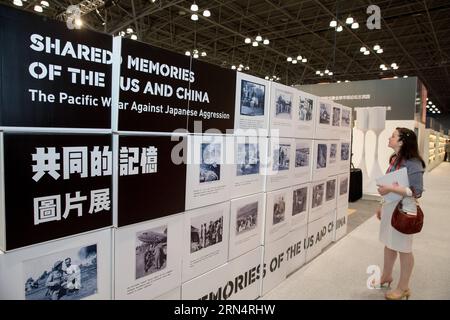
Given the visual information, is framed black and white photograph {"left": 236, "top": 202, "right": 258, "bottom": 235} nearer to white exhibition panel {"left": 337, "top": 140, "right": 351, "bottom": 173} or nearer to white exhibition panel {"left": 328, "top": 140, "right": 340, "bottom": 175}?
white exhibition panel {"left": 328, "top": 140, "right": 340, "bottom": 175}

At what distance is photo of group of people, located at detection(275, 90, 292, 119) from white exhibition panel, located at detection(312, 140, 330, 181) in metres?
0.77

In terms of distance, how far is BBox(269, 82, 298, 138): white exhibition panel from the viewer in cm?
260

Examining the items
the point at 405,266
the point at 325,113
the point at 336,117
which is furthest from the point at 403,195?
the point at 336,117

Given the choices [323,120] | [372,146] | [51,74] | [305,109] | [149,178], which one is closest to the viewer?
[51,74]

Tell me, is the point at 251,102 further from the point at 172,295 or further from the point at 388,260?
the point at 388,260

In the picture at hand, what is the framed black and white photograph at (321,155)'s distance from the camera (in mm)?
3548

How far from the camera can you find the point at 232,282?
2.38m

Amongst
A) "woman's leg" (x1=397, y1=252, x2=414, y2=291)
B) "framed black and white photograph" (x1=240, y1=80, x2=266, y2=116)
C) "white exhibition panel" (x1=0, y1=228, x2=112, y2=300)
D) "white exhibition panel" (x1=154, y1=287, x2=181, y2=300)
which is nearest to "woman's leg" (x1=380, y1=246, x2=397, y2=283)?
"woman's leg" (x1=397, y1=252, x2=414, y2=291)

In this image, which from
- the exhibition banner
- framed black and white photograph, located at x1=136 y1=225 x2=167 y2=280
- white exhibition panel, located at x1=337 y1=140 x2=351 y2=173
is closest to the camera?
the exhibition banner

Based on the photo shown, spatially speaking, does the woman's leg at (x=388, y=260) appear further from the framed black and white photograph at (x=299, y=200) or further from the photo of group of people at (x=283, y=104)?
the photo of group of people at (x=283, y=104)

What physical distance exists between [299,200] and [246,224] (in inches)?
38.5

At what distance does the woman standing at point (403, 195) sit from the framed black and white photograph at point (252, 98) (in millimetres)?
1130

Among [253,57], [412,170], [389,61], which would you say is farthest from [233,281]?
[389,61]
